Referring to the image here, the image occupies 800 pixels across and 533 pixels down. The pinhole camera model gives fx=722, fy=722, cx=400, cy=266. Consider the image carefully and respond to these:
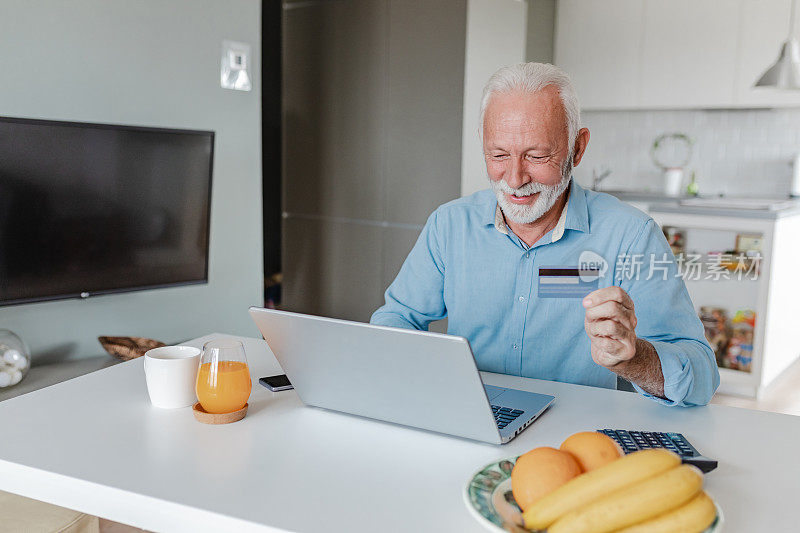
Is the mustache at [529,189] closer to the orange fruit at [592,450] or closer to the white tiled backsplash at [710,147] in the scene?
the orange fruit at [592,450]

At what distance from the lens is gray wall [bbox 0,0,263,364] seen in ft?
7.39

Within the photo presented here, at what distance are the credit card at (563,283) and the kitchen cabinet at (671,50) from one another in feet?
10.8

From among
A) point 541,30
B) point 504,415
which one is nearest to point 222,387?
point 504,415

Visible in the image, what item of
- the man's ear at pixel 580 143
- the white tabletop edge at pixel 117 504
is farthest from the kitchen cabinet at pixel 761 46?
the white tabletop edge at pixel 117 504

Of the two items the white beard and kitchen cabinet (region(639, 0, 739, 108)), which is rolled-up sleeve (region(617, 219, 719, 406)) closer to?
the white beard

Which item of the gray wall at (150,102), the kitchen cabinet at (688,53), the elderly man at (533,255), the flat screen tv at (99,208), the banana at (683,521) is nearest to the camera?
the banana at (683,521)

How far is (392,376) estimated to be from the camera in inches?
42.3

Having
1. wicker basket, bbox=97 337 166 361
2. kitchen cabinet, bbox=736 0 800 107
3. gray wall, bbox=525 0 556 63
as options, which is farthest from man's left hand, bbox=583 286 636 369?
kitchen cabinet, bbox=736 0 800 107

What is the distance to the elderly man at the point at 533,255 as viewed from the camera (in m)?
1.54

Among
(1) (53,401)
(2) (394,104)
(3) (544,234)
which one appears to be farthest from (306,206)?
(1) (53,401)

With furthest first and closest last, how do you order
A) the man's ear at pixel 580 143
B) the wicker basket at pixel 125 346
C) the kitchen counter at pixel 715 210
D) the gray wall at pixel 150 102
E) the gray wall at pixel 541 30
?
the gray wall at pixel 541 30 → the kitchen counter at pixel 715 210 → the wicker basket at pixel 125 346 → the gray wall at pixel 150 102 → the man's ear at pixel 580 143

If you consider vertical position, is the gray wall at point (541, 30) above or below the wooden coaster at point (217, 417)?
above

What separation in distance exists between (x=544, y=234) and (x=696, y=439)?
2.11 feet

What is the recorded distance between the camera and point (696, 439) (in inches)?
44.8
